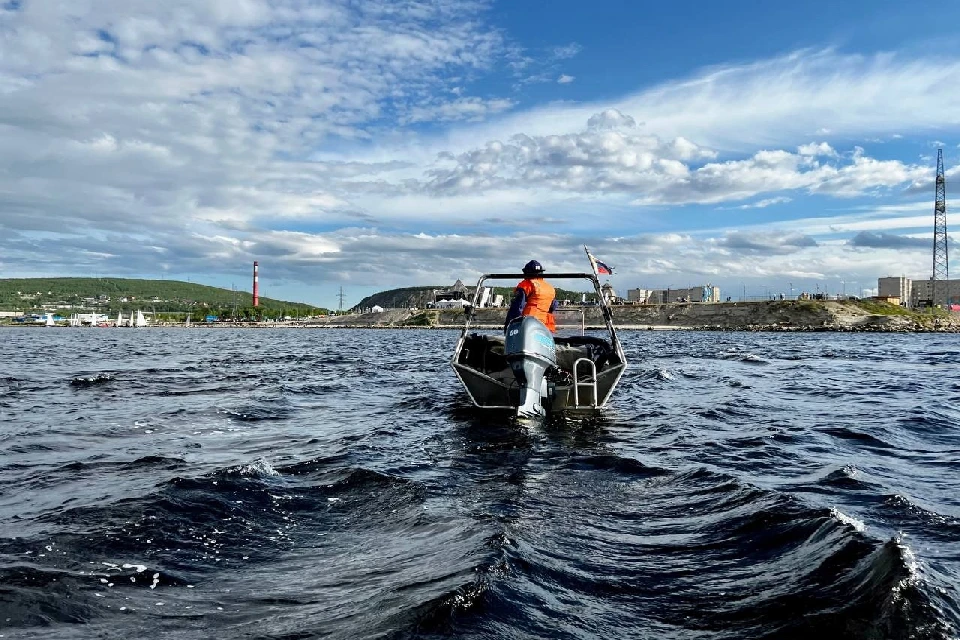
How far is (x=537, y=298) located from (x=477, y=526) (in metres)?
9.77

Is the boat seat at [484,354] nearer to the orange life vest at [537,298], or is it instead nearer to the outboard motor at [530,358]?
the orange life vest at [537,298]

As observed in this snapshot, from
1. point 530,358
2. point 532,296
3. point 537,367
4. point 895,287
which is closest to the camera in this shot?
point 530,358

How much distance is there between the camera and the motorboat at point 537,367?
1497cm

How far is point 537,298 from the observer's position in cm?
1705

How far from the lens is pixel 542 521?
814 cm

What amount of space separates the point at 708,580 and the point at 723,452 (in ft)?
22.7

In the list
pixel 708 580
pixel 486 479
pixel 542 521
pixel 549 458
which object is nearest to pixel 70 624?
pixel 542 521

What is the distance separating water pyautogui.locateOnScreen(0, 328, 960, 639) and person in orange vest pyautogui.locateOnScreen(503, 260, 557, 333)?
111 inches

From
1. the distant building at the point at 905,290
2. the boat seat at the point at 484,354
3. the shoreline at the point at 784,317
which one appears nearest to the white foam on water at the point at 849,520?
the boat seat at the point at 484,354

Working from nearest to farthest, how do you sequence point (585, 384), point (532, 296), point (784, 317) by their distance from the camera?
1. point (585, 384)
2. point (532, 296)
3. point (784, 317)

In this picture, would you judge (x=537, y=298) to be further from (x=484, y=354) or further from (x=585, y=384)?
(x=484, y=354)

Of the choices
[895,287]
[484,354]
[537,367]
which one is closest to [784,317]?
[895,287]

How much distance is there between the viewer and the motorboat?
14969 millimetres

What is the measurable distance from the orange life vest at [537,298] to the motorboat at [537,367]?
81 centimetres
